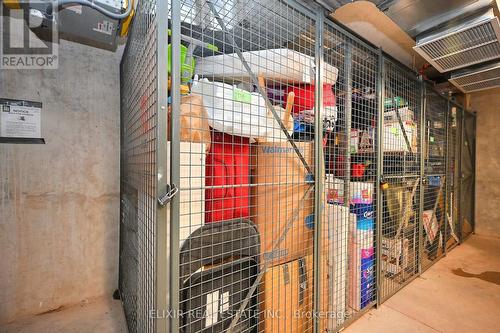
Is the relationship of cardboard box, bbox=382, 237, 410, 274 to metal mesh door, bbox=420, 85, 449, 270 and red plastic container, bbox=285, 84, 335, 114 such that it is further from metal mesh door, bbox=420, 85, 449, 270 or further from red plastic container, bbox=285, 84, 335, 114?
red plastic container, bbox=285, 84, 335, 114

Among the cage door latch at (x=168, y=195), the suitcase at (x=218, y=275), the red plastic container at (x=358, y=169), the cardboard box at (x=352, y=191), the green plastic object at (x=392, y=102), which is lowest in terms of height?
the suitcase at (x=218, y=275)

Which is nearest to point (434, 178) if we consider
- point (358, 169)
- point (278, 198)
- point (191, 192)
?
point (358, 169)

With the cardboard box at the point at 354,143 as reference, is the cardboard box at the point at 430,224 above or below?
below

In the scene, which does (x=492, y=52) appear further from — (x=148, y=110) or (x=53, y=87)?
(x=53, y=87)

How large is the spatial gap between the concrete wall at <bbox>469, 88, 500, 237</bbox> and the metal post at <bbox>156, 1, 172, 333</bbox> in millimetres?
5778

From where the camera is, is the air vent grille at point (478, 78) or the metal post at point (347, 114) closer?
the metal post at point (347, 114)

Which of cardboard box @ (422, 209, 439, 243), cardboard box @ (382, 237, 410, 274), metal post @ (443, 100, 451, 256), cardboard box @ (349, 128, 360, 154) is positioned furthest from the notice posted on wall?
metal post @ (443, 100, 451, 256)

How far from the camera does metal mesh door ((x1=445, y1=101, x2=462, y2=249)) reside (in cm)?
347

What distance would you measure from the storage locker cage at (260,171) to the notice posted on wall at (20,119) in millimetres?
619

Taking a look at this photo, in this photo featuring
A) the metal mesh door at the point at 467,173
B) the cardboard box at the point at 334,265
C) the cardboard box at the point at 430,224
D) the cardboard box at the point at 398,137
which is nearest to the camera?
the cardboard box at the point at 334,265

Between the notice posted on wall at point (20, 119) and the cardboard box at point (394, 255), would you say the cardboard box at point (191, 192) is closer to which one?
the notice posted on wall at point (20, 119)

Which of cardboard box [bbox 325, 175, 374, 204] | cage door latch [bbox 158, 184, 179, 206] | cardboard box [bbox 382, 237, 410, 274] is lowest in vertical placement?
cardboard box [bbox 382, 237, 410, 274]

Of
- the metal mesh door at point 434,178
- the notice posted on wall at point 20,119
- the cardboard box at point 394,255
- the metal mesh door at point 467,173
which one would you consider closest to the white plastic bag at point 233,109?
the notice posted on wall at point 20,119

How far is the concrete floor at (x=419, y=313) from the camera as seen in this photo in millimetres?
1821
